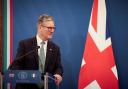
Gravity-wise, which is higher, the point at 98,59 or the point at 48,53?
the point at 48,53

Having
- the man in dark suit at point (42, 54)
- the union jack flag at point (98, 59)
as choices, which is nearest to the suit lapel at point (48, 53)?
the man in dark suit at point (42, 54)

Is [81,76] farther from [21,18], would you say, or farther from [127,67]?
[21,18]

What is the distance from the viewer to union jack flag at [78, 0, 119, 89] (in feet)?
12.9

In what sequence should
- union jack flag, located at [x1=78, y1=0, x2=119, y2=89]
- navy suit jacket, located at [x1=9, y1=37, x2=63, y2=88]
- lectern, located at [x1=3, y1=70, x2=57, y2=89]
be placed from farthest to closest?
union jack flag, located at [x1=78, y1=0, x2=119, y2=89]
navy suit jacket, located at [x1=9, y1=37, x2=63, y2=88]
lectern, located at [x1=3, y1=70, x2=57, y2=89]

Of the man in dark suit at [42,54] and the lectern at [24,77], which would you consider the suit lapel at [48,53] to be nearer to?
the man in dark suit at [42,54]

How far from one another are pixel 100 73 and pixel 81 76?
0.83ft

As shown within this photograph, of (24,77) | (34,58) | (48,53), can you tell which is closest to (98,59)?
(48,53)

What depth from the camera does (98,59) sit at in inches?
156

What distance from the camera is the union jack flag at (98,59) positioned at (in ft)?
12.9

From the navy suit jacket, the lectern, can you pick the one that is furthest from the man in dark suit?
the lectern

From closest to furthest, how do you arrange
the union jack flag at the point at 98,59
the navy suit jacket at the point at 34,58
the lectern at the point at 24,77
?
1. the lectern at the point at 24,77
2. the navy suit jacket at the point at 34,58
3. the union jack flag at the point at 98,59

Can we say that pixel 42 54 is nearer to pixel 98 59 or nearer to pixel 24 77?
pixel 24 77

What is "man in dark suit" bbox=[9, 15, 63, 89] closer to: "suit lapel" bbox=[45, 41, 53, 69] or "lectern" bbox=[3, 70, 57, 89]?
"suit lapel" bbox=[45, 41, 53, 69]

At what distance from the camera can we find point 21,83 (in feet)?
9.20
